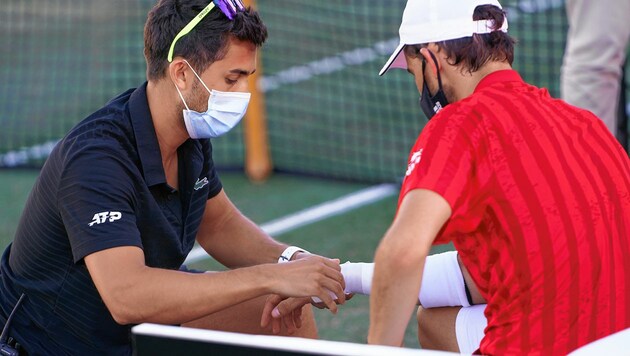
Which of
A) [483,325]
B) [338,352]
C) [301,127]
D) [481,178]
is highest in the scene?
[481,178]

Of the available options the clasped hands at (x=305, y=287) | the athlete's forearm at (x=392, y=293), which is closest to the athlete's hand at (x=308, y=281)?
the clasped hands at (x=305, y=287)

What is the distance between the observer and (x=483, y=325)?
3311mm

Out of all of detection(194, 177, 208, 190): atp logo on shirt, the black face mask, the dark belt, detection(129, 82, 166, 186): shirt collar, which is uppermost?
the black face mask

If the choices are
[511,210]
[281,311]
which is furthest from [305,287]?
[511,210]

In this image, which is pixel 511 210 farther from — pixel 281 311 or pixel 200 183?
pixel 200 183

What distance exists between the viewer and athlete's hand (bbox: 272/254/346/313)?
3287mm

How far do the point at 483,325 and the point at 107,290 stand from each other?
104 centimetres

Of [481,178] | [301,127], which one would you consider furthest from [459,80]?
[301,127]

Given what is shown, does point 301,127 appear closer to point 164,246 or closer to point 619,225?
point 164,246

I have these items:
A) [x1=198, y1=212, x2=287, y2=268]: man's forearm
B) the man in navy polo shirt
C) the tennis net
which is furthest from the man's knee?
the tennis net

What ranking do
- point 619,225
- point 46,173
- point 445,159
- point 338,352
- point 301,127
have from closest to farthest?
point 338,352
point 445,159
point 619,225
point 46,173
point 301,127

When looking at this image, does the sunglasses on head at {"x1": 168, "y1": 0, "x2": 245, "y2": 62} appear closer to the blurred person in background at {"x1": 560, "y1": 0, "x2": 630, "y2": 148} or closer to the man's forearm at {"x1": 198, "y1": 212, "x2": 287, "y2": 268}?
the man's forearm at {"x1": 198, "y1": 212, "x2": 287, "y2": 268}

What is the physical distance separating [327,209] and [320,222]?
0.25 m

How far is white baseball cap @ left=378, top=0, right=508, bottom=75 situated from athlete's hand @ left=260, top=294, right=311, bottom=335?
0.88m
